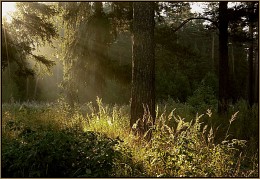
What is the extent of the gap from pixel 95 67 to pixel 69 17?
1.89m

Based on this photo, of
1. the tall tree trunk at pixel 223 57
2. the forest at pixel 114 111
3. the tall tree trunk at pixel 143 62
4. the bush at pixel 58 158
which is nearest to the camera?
the bush at pixel 58 158

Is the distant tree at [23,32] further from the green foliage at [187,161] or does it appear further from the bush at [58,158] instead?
the green foliage at [187,161]

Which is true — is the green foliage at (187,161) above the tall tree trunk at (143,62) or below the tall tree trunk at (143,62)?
below

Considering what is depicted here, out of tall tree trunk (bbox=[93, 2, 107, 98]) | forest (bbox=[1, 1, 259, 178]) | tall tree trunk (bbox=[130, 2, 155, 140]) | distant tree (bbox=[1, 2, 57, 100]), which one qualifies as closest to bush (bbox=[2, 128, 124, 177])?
forest (bbox=[1, 1, 259, 178])

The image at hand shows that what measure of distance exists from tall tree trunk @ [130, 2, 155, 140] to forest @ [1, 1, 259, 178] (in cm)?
2

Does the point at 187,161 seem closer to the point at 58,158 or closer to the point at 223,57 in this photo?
the point at 58,158

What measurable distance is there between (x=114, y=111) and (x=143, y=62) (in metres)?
3.27

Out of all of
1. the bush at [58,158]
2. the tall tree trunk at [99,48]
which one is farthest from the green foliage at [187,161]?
the tall tree trunk at [99,48]

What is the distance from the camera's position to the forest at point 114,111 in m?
4.47

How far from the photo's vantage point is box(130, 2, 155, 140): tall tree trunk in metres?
6.39

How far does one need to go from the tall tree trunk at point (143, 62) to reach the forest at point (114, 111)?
0.06ft

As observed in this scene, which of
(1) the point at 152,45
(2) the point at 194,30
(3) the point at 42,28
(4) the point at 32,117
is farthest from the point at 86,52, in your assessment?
(2) the point at 194,30

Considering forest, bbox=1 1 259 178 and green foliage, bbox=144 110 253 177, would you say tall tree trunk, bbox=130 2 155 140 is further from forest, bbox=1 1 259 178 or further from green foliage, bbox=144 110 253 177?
green foliage, bbox=144 110 253 177

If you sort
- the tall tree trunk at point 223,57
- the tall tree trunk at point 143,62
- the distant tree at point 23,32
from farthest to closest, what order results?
the tall tree trunk at point 223,57 → the distant tree at point 23,32 → the tall tree trunk at point 143,62
